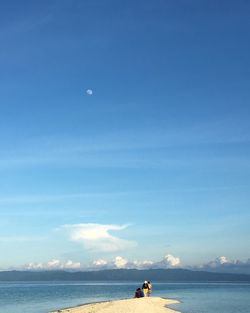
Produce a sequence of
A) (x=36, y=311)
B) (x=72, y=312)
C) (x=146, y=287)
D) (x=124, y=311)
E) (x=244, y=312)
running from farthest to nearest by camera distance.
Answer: (x=146, y=287) → (x=36, y=311) → (x=244, y=312) → (x=72, y=312) → (x=124, y=311)

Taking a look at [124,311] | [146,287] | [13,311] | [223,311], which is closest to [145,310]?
[124,311]

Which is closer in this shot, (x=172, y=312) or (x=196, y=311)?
(x=172, y=312)

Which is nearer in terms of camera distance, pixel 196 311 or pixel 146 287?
pixel 196 311

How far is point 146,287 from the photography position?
268 feet

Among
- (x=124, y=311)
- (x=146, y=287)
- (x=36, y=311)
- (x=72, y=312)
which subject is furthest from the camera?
(x=146, y=287)

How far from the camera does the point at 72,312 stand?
61719 mm

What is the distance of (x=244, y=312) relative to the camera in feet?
219

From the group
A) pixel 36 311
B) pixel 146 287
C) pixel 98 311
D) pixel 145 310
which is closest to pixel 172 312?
pixel 145 310

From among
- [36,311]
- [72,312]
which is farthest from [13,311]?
[72,312]

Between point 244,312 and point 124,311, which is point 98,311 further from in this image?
point 244,312

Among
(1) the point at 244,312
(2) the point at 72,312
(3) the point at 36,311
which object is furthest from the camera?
(3) the point at 36,311

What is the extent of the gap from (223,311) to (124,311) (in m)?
18.0

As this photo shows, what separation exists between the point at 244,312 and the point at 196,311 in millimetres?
6860

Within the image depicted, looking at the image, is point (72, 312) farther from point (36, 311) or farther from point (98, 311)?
point (36, 311)
